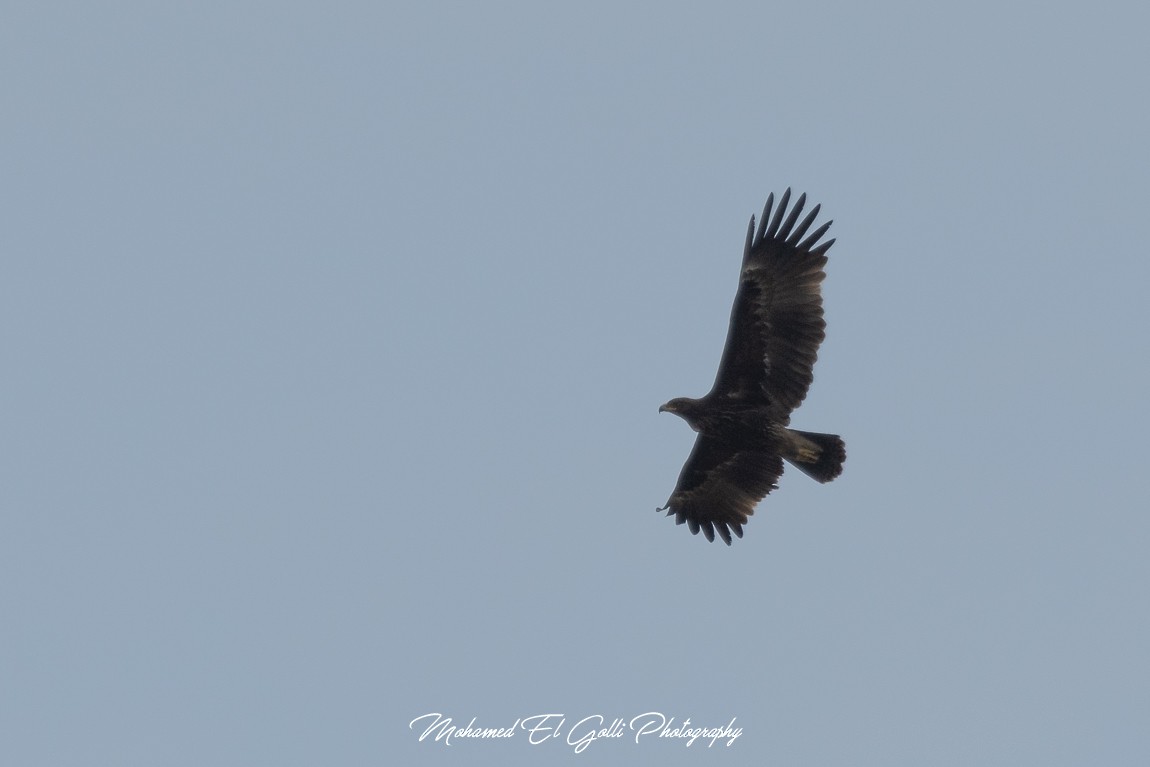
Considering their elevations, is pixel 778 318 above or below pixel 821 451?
above

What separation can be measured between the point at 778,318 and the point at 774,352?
39cm

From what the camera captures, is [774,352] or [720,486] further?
[720,486]

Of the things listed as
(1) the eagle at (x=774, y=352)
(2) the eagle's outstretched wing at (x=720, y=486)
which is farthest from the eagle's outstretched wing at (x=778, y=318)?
(2) the eagle's outstretched wing at (x=720, y=486)

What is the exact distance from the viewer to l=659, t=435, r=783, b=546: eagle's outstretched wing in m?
18.8

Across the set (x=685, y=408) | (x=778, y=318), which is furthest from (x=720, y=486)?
(x=778, y=318)

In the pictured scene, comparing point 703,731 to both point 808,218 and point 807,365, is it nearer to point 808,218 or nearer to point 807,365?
point 807,365

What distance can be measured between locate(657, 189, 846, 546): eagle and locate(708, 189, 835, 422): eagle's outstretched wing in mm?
11

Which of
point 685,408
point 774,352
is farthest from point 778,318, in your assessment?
point 685,408

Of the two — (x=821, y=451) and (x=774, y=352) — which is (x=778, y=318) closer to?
(x=774, y=352)

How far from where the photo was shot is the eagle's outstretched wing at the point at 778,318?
57.7ft

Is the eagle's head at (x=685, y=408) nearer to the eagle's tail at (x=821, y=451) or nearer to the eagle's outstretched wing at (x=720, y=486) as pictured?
the eagle's outstretched wing at (x=720, y=486)

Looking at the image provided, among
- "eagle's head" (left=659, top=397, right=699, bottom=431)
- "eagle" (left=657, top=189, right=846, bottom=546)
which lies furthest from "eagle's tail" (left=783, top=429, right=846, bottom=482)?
"eagle's head" (left=659, top=397, right=699, bottom=431)

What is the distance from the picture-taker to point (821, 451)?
1784cm

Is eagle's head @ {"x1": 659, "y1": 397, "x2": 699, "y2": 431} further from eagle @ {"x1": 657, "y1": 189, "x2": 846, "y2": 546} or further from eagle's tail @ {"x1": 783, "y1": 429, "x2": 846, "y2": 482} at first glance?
eagle's tail @ {"x1": 783, "y1": 429, "x2": 846, "y2": 482}
